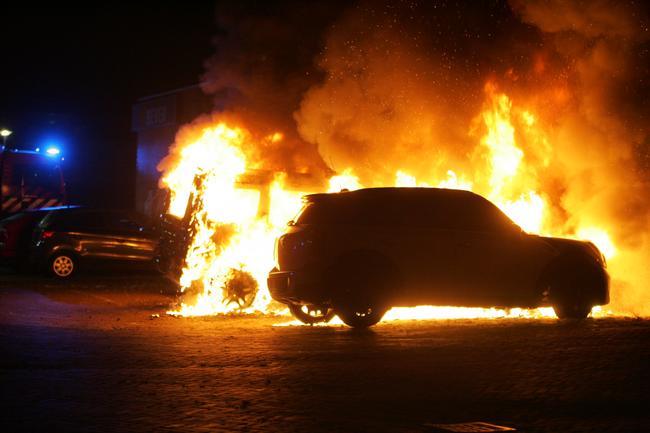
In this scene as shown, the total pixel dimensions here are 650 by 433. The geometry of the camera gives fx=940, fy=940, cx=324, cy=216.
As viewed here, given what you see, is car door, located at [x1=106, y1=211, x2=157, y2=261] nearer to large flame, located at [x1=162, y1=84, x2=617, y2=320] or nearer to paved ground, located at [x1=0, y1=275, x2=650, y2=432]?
large flame, located at [x1=162, y1=84, x2=617, y2=320]

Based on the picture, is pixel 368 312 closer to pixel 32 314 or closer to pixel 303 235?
pixel 303 235

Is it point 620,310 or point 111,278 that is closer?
point 620,310

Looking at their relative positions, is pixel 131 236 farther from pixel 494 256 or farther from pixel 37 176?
pixel 494 256

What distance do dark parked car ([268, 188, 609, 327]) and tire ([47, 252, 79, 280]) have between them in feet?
30.9

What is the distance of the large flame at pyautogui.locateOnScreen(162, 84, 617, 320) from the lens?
1409 cm

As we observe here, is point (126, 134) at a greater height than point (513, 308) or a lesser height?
greater

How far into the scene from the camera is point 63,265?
20609 mm

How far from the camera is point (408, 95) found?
19.2 metres

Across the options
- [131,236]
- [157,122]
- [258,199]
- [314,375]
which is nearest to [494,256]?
[258,199]

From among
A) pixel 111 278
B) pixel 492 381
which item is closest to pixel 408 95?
pixel 111 278

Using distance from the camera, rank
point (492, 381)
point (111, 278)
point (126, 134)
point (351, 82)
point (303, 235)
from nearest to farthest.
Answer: point (492, 381) < point (303, 235) < point (351, 82) < point (111, 278) < point (126, 134)

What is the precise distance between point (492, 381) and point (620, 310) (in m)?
7.57

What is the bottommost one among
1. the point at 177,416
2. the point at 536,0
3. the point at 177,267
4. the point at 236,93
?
the point at 177,416

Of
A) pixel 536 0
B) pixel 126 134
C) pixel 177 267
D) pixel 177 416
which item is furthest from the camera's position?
pixel 126 134
